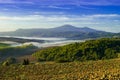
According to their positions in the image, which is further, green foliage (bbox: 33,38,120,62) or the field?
green foliage (bbox: 33,38,120,62)

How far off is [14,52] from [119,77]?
463ft

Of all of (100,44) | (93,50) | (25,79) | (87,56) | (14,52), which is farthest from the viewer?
(14,52)

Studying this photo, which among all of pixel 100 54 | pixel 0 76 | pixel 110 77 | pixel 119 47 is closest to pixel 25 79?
pixel 0 76

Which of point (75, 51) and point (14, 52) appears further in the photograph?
point (14, 52)

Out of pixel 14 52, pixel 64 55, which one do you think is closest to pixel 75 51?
pixel 64 55

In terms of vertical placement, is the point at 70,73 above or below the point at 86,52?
above

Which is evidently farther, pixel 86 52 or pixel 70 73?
pixel 86 52

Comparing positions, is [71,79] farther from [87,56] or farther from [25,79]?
[87,56]

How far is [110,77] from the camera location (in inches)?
1099

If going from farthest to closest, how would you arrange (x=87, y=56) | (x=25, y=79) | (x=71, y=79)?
(x=87, y=56) → (x=25, y=79) → (x=71, y=79)

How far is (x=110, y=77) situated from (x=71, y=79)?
8.04 m

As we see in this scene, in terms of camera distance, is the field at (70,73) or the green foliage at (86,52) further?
the green foliage at (86,52)

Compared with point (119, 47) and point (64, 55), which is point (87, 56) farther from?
point (119, 47)

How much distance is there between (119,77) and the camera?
27812 mm
